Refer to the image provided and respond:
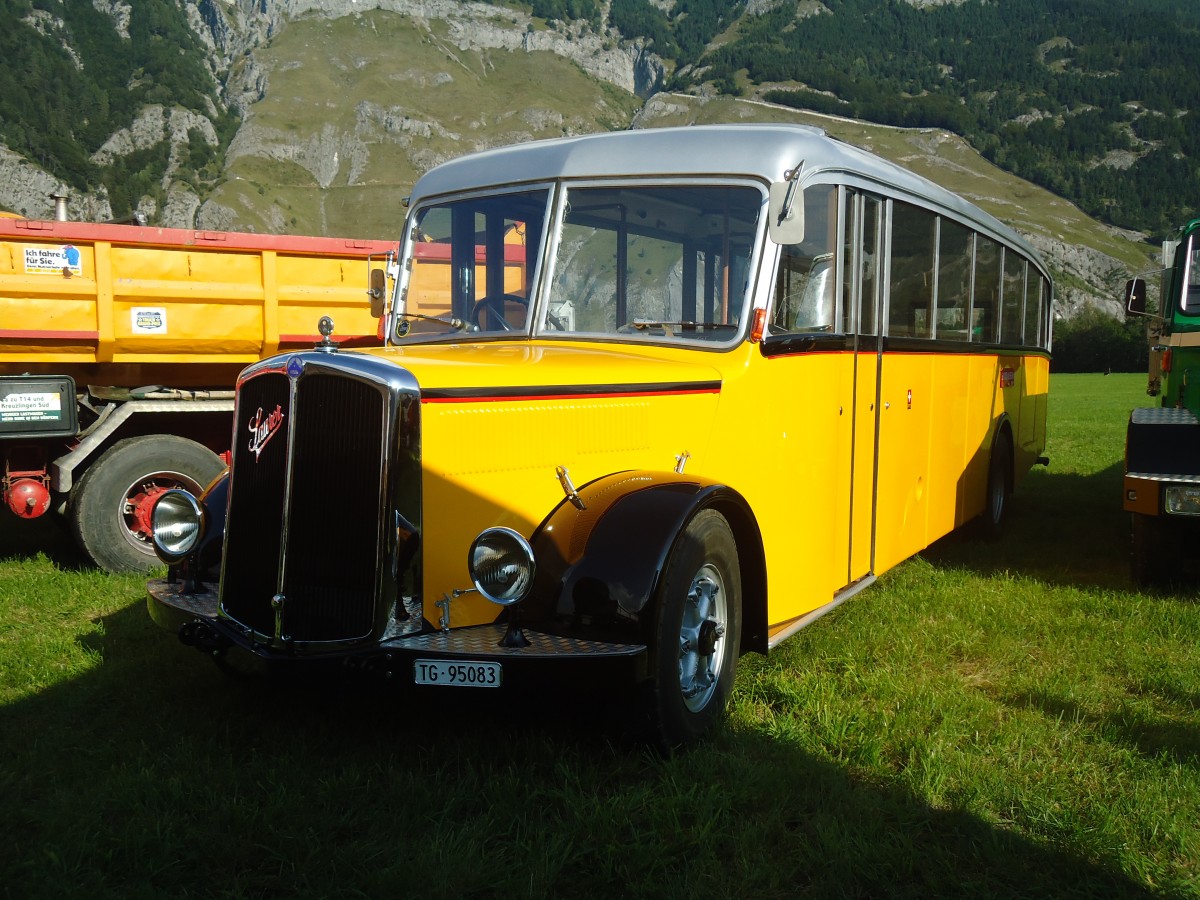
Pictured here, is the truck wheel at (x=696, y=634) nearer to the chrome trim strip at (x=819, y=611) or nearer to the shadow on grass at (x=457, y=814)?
the shadow on grass at (x=457, y=814)

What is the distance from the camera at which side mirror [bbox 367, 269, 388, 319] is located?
19.3ft

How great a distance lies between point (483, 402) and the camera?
3.72 meters

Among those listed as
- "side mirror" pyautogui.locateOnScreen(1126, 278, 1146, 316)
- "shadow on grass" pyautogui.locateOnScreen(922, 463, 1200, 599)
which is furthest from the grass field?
"side mirror" pyautogui.locateOnScreen(1126, 278, 1146, 316)

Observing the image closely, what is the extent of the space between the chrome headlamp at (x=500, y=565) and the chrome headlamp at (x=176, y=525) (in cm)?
157

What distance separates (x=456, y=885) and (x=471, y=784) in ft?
2.09

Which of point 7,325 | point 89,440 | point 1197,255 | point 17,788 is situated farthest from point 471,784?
point 1197,255

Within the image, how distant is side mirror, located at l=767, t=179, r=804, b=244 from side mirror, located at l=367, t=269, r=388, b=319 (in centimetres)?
236

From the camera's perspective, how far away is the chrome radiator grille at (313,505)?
11.9 feet

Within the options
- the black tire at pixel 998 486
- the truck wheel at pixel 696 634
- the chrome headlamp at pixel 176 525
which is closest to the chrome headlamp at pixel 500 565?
the truck wheel at pixel 696 634

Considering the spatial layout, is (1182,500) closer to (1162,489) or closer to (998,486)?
(1162,489)

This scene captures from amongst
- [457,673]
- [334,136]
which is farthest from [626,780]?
[334,136]

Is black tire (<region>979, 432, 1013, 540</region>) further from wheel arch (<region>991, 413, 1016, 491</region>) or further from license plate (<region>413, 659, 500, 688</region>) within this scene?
license plate (<region>413, 659, 500, 688</region>)

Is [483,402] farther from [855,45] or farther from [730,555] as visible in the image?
[855,45]

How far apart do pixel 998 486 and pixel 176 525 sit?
6.55 m
